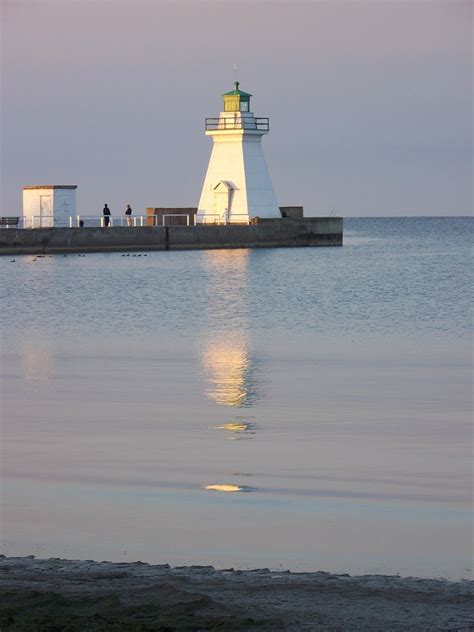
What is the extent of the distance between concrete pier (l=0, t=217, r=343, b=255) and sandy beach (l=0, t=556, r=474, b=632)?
4221 cm

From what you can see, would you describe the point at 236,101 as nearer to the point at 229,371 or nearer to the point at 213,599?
the point at 229,371

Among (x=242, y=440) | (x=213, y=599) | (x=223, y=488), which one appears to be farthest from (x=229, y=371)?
(x=213, y=599)

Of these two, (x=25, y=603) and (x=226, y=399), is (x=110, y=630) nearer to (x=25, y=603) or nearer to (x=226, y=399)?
(x=25, y=603)

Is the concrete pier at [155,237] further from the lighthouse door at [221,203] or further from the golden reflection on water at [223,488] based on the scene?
the golden reflection on water at [223,488]

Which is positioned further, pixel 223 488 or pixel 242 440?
pixel 242 440

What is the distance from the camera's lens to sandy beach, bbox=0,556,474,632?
4.87 metres

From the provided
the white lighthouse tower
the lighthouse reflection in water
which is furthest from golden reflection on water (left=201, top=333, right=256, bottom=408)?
the white lighthouse tower

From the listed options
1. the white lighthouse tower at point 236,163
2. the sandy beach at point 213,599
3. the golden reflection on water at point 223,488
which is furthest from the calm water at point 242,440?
the white lighthouse tower at point 236,163

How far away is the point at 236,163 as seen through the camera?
46.9 m

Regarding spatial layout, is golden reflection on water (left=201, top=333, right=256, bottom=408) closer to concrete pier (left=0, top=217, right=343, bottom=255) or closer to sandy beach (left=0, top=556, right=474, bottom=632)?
sandy beach (left=0, top=556, right=474, bottom=632)

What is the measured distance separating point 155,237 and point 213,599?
4579 centimetres

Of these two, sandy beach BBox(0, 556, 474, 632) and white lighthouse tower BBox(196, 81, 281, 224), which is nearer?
sandy beach BBox(0, 556, 474, 632)

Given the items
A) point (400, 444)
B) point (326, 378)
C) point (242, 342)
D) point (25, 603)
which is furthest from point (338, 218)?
point (25, 603)

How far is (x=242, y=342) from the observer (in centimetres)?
1872
